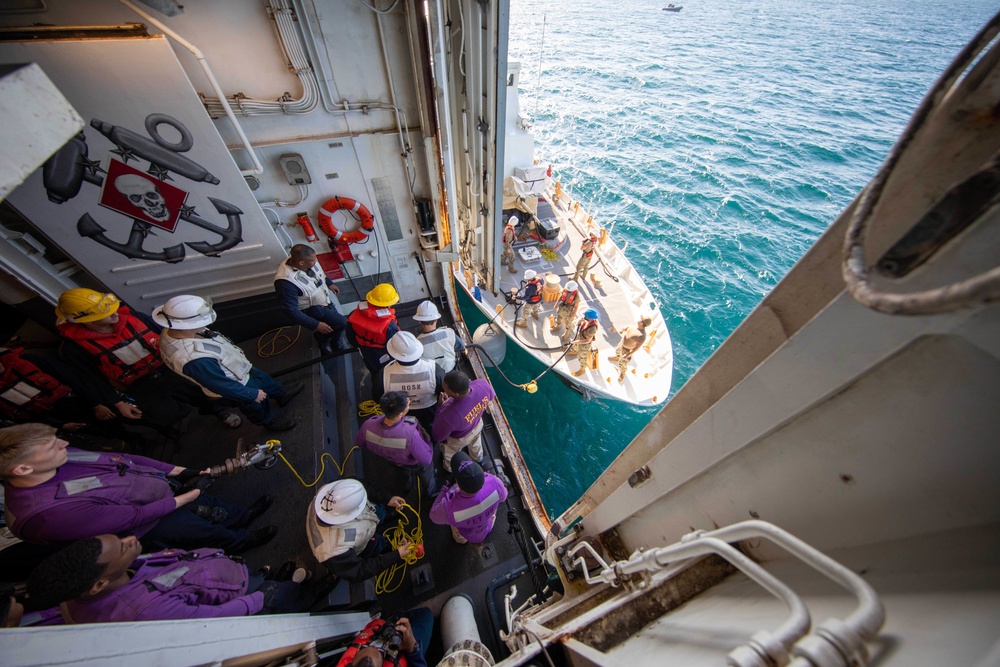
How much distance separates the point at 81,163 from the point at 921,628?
5.45 metres

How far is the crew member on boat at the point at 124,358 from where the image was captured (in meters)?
2.93

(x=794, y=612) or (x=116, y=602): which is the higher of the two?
(x=794, y=612)

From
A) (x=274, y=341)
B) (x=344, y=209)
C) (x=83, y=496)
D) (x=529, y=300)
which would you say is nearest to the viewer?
(x=83, y=496)

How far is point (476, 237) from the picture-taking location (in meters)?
4.79

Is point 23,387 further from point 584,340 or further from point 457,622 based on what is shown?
point 584,340

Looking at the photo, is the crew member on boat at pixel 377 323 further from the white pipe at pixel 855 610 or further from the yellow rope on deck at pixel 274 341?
the white pipe at pixel 855 610

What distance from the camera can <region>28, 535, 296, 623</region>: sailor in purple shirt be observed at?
1.52 meters

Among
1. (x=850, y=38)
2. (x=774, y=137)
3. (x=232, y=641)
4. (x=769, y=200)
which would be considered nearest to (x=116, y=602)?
(x=232, y=641)

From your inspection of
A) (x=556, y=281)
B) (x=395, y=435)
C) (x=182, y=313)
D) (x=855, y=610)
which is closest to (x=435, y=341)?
(x=395, y=435)

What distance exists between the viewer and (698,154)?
1272 cm

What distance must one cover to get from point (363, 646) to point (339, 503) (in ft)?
2.69

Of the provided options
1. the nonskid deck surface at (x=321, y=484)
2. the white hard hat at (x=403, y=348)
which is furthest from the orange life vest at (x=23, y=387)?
the white hard hat at (x=403, y=348)

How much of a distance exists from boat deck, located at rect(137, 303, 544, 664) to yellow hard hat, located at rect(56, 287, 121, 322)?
5.03 ft

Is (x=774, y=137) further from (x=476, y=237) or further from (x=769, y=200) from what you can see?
(x=476, y=237)
